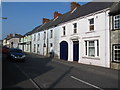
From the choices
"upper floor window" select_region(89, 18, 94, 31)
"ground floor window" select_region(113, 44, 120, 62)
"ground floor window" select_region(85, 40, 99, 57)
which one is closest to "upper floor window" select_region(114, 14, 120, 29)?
"ground floor window" select_region(113, 44, 120, 62)

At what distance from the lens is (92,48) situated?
16.0m

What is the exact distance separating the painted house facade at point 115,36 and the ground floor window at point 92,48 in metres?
2.08

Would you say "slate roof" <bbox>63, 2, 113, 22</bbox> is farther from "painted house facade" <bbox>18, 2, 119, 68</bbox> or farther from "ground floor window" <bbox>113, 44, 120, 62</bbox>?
"ground floor window" <bbox>113, 44, 120, 62</bbox>

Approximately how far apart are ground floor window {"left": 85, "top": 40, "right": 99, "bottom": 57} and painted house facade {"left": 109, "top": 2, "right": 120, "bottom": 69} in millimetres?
2077

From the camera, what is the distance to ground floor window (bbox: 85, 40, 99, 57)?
1521cm

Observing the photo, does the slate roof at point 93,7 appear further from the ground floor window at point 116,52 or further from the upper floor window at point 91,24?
the ground floor window at point 116,52

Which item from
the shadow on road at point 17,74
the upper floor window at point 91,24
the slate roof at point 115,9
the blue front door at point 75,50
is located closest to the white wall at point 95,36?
the upper floor window at point 91,24

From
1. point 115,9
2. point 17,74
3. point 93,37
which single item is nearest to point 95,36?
point 93,37

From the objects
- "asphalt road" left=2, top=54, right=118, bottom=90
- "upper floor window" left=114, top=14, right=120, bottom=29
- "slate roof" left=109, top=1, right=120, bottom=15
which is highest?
"slate roof" left=109, top=1, right=120, bottom=15

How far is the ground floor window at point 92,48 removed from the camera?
49.9ft

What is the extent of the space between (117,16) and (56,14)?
2188 centimetres

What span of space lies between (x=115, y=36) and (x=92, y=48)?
352 centimetres

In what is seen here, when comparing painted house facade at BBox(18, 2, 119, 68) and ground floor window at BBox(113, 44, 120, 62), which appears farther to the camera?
painted house facade at BBox(18, 2, 119, 68)

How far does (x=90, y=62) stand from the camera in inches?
624
